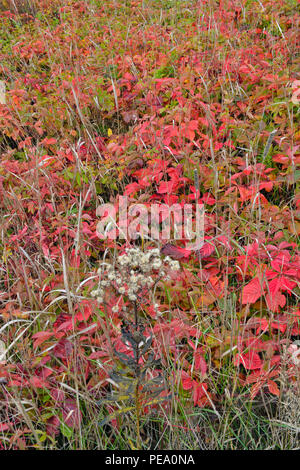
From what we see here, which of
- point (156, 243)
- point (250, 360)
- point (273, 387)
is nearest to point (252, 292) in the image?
point (250, 360)

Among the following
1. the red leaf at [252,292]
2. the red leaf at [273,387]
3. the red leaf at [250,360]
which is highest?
the red leaf at [252,292]

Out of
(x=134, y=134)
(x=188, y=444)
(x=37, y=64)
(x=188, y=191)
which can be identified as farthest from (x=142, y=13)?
(x=188, y=444)

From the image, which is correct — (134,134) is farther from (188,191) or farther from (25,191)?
(25,191)

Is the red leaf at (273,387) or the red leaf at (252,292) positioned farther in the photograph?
the red leaf at (252,292)

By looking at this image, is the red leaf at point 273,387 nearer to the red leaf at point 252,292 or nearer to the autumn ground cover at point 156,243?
the autumn ground cover at point 156,243

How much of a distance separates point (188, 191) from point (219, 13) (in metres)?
2.08

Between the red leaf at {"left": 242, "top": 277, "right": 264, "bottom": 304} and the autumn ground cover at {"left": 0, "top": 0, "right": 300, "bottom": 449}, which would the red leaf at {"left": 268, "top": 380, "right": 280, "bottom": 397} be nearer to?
the autumn ground cover at {"left": 0, "top": 0, "right": 300, "bottom": 449}

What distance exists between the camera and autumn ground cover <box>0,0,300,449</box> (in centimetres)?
166

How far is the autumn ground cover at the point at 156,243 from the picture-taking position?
1663 millimetres

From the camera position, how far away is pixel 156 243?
2117mm

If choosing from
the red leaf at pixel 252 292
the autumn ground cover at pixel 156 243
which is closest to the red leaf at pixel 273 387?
the autumn ground cover at pixel 156 243

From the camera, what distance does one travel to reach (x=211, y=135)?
8.69ft

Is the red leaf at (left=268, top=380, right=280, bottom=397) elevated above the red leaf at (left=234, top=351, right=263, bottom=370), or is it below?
below

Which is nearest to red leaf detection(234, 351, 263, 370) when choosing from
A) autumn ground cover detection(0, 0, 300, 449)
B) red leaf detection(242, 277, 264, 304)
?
autumn ground cover detection(0, 0, 300, 449)
